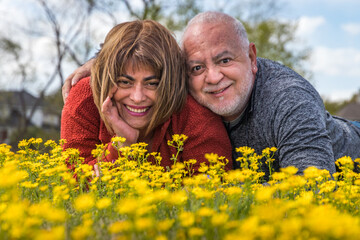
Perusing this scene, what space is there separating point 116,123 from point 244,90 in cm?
135

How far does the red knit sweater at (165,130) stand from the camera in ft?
11.4

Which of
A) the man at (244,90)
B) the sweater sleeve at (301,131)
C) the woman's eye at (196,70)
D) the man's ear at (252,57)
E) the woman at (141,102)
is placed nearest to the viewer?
the sweater sleeve at (301,131)

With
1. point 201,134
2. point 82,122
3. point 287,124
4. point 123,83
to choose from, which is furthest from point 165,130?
point 287,124

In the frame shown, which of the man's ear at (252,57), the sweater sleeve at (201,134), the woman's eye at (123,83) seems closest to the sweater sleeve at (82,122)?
the woman's eye at (123,83)

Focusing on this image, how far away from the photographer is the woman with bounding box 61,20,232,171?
339cm

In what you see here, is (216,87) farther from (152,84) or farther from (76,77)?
(76,77)

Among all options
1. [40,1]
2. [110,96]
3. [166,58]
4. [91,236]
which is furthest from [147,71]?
[40,1]

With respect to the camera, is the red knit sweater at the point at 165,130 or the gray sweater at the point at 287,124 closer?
the gray sweater at the point at 287,124

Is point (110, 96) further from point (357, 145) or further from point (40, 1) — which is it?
point (40, 1)

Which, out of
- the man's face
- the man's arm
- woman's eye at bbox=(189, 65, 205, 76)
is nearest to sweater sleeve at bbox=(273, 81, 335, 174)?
the man's face

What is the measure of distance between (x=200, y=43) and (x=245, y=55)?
506 millimetres

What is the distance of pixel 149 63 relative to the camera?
11.1 ft

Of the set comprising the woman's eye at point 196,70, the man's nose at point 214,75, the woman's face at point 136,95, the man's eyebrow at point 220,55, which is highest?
the man's eyebrow at point 220,55

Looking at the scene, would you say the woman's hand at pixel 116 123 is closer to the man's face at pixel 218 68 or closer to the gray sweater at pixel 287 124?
the man's face at pixel 218 68
